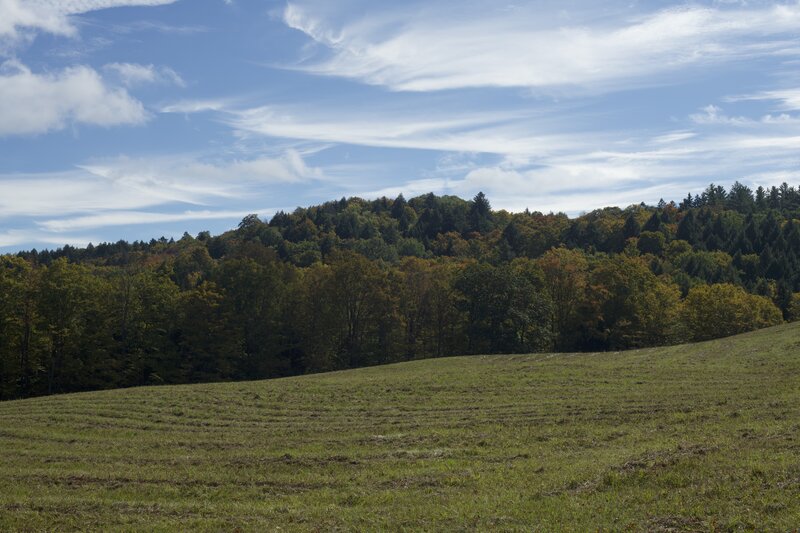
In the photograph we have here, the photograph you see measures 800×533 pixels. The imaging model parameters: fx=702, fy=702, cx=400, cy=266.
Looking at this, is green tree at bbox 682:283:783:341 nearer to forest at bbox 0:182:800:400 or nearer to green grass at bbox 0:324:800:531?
forest at bbox 0:182:800:400

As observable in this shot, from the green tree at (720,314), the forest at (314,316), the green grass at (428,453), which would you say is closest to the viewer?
the green grass at (428,453)

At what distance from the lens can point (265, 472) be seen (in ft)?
70.9

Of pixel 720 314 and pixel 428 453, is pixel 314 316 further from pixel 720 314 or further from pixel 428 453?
pixel 428 453

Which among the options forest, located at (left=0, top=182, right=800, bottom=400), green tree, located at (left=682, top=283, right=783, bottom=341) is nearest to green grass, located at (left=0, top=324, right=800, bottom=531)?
forest, located at (left=0, top=182, right=800, bottom=400)

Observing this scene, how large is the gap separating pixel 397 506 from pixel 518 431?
36.4ft

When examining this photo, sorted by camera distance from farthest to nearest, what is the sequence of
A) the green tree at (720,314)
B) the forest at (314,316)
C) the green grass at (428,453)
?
the green tree at (720,314) < the forest at (314,316) < the green grass at (428,453)

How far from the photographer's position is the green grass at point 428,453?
49.3 ft

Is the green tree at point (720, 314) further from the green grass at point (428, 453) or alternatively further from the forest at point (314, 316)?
the green grass at point (428, 453)

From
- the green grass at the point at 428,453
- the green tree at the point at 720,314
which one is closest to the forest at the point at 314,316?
the green tree at the point at 720,314

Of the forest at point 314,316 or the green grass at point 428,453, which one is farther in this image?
the forest at point 314,316

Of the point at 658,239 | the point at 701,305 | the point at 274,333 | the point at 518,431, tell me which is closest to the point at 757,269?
the point at 658,239

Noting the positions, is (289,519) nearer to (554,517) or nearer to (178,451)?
(554,517)

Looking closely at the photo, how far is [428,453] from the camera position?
23297 mm

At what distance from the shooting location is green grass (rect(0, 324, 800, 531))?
49.3 feet
